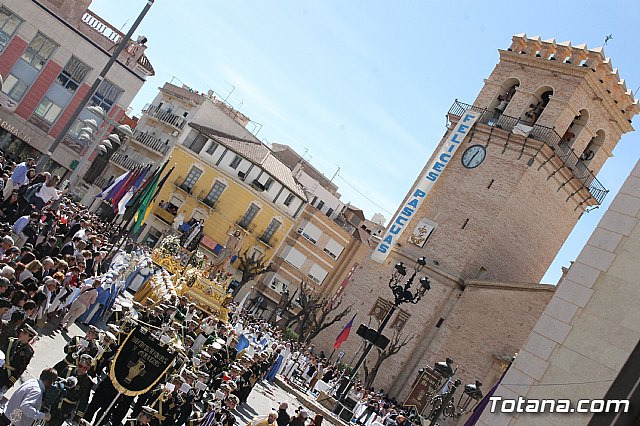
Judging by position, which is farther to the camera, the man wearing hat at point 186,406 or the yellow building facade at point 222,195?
the yellow building facade at point 222,195

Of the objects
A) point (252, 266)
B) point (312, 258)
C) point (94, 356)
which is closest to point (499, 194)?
point (252, 266)

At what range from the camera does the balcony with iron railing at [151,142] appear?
61.1m

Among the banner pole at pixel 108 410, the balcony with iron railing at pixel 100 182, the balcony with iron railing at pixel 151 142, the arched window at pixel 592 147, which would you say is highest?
the arched window at pixel 592 147

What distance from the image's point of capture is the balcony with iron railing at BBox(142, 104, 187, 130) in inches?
2431

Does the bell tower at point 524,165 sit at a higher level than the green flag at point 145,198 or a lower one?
higher

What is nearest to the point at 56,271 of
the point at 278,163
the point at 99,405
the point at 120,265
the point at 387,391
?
the point at 99,405

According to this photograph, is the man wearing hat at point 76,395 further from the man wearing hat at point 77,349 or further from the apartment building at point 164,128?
the apartment building at point 164,128

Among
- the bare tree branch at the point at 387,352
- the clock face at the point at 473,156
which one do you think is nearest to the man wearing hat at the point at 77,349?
the bare tree branch at the point at 387,352

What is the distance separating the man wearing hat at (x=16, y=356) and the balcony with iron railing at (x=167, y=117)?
52.3 m

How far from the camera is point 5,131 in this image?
3972 centimetres

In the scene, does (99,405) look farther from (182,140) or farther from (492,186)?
(182,140)

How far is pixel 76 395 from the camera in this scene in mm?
10438

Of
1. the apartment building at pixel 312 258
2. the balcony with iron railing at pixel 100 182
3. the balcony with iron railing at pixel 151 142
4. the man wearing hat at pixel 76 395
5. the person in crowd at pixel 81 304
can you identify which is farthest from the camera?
the balcony with iron railing at pixel 151 142

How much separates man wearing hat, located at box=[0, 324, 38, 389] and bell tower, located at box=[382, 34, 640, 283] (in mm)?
30721
